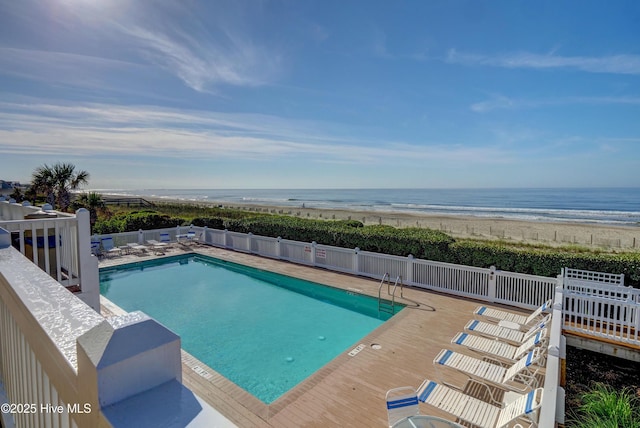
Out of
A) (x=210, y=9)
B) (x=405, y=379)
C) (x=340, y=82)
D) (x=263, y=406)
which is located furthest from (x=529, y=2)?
(x=263, y=406)

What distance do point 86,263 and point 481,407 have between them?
5407 mm

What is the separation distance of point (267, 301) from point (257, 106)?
11.3 metres

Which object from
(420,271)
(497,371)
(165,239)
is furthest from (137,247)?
(497,371)

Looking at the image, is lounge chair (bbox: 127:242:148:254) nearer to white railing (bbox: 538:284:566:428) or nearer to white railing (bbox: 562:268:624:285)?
white railing (bbox: 538:284:566:428)

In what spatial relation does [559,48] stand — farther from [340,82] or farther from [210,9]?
[210,9]

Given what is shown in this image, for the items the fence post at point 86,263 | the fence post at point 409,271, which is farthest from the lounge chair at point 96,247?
the fence post at point 409,271

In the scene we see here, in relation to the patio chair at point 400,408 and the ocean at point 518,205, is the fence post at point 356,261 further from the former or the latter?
the ocean at point 518,205

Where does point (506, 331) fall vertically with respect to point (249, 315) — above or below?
above

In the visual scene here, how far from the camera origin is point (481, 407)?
364 cm

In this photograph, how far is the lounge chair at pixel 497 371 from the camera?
405 cm

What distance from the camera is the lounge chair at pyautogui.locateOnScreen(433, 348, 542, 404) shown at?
159 inches

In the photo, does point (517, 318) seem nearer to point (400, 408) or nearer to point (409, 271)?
point (409, 271)

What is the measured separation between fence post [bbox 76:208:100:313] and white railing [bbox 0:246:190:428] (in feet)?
10.4

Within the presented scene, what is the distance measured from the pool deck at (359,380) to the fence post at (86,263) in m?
1.89
